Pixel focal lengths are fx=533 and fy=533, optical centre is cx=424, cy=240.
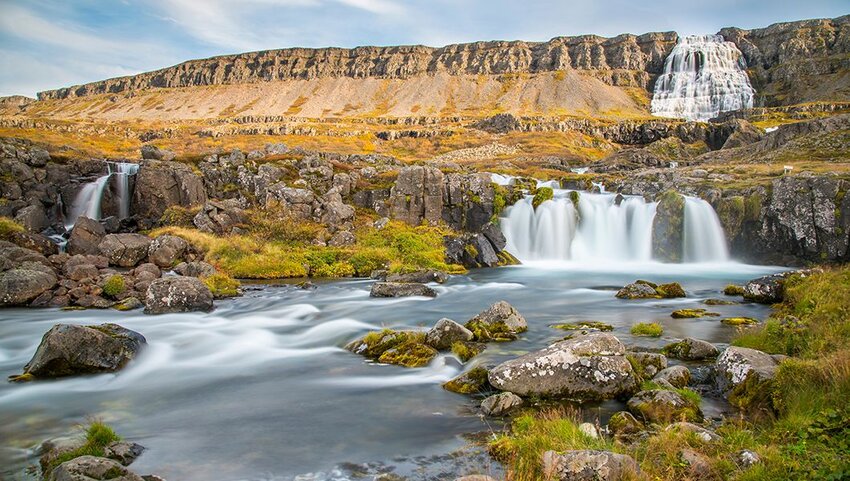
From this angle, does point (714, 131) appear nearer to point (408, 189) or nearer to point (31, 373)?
point (408, 189)

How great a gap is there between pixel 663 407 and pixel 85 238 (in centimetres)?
2917

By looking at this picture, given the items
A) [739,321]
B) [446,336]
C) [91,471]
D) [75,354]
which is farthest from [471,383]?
[739,321]

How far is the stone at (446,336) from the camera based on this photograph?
47.6ft

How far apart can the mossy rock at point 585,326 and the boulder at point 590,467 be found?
34.6ft

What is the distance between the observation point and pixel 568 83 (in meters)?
175

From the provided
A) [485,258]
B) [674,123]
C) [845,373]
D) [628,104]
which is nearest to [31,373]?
[845,373]

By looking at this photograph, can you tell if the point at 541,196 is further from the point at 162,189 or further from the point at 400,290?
the point at 162,189

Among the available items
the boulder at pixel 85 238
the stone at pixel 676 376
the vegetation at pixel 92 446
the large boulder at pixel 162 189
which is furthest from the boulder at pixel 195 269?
the stone at pixel 676 376

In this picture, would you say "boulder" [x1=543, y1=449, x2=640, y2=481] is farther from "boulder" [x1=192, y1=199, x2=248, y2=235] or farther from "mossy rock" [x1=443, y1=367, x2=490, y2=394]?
"boulder" [x1=192, y1=199, x2=248, y2=235]

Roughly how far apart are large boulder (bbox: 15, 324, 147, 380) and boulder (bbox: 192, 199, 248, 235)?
64.3 ft

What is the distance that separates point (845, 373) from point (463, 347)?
7949 mm

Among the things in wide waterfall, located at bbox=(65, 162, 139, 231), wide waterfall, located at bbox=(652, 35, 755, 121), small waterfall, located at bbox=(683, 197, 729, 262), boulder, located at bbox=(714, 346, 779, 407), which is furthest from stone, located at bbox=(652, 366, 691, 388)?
wide waterfall, located at bbox=(652, 35, 755, 121)

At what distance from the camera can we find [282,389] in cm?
1254

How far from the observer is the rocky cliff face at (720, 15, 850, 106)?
433ft
